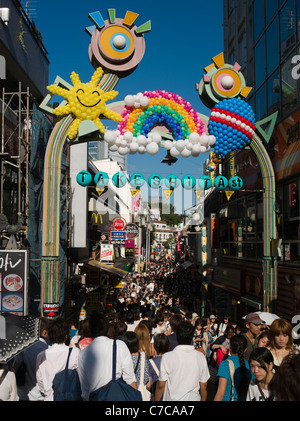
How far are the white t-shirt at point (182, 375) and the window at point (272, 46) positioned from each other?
45.1 ft

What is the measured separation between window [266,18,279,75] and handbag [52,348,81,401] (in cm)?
1436

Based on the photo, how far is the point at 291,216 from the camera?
14.4 metres

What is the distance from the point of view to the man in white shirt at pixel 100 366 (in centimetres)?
460

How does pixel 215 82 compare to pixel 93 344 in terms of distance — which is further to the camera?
pixel 215 82

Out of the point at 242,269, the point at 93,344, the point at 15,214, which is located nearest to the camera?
the point at 93,344

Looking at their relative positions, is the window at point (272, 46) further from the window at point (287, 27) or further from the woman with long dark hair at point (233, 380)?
the woman with long dark hair at point (233, 380)

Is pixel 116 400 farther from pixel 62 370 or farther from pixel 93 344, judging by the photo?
pixel 62 370

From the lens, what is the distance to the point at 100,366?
461 cm

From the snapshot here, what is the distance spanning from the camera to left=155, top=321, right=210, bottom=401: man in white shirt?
16.3ft

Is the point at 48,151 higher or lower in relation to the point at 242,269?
higher

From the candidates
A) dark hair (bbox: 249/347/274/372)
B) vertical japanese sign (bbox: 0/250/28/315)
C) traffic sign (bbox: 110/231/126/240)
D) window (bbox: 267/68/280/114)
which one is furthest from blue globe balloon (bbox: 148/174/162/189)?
traffic sign (bbox: 110/231/126/240)

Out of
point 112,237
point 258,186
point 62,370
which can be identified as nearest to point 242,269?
point 258,186
